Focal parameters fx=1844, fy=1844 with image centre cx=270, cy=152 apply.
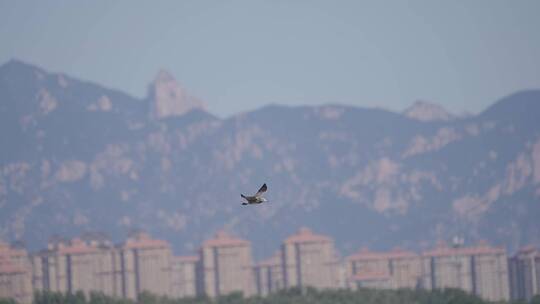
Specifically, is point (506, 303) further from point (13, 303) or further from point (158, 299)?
point (13, 303)

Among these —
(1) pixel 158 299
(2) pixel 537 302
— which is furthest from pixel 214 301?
(2) pixel 537 302

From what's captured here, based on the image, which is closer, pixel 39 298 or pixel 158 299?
pixel 39 298

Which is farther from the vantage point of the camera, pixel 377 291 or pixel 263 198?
pixel 377 291

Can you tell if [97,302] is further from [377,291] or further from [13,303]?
[377,291]

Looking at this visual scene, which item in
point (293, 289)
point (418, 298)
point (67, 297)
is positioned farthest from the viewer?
point (293, 289)

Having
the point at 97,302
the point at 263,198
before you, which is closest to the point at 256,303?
the point at 97,302

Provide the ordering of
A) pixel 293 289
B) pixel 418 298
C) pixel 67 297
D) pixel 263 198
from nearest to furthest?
pixel 263 198 < pixel 67 297 < pixel 418 298 < pixel 293 289
